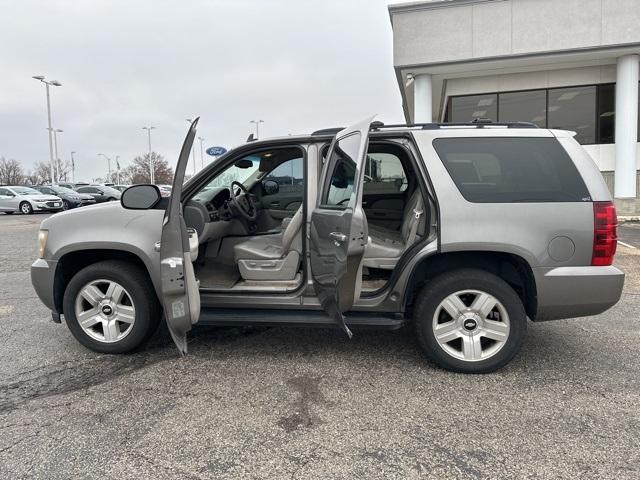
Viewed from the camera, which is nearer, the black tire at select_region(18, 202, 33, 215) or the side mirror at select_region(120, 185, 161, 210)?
Answer: the side mirror at select_region(120, 185, 161, 210)

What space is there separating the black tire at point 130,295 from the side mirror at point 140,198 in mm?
517

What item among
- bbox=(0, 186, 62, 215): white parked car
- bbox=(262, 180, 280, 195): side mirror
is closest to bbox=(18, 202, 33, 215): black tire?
bbox=(0, 186, 62, 215): white parked car

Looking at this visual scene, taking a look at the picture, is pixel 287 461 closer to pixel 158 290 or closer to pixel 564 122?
pixel 158 290

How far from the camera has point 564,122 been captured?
15.1 metres

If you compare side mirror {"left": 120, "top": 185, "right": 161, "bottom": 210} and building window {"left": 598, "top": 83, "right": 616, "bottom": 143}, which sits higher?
building window {"left": 598, "top": 83, "right": 616, "bottom": 143}

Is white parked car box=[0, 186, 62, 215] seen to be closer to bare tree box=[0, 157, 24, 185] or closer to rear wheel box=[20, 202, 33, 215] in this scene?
rear wheel box=[20, 202, 33, 215]

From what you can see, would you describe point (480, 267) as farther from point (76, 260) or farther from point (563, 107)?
point (563, 107)

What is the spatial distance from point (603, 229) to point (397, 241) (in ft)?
5.33

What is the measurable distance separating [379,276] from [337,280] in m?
1.07

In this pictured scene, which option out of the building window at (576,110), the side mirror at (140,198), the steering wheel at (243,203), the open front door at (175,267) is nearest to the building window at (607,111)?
the building window at (576,110)

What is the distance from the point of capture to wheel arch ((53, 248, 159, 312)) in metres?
3.92

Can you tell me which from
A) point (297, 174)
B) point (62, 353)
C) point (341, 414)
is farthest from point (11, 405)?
point (297, 174)

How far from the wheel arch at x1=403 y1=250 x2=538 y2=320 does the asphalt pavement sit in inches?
22.9

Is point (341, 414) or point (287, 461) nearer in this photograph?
point (287, 461)
